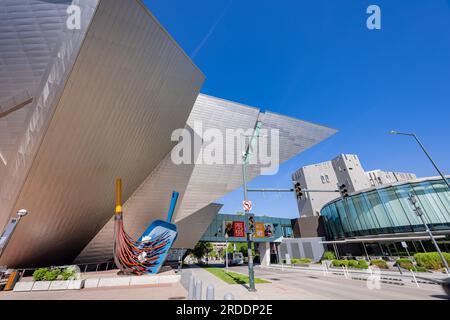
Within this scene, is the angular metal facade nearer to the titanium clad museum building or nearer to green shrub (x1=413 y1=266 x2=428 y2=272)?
the titanium clad museum building

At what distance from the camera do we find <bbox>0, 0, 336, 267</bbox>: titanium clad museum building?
9.95 m

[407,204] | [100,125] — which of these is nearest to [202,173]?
[100,125]

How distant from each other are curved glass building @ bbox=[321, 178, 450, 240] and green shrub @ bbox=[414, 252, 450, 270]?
20.0 feet

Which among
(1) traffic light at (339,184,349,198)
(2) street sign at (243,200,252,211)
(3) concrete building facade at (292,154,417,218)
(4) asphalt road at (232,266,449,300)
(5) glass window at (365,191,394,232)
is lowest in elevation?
(4) asphalt road at (232,266,449,300)

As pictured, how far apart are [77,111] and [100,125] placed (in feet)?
5.55

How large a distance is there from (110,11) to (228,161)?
16.4m

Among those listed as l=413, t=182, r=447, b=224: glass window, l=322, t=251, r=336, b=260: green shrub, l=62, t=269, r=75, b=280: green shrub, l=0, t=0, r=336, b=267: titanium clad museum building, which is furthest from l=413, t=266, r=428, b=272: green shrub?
l=62, t=269, r=75, b=280: green shrub

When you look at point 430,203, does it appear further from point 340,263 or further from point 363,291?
point 363,291

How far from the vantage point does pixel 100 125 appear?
12.1 meters

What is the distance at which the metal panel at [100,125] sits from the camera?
1005 centimetres

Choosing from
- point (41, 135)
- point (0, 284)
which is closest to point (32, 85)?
point (41, 135)

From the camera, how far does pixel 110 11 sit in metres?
9.36

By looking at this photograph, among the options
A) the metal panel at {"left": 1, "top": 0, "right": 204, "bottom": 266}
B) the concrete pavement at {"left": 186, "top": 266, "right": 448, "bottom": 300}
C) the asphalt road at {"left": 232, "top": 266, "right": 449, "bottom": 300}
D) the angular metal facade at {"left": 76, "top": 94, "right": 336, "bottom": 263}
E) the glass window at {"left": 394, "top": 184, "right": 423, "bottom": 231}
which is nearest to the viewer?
the concrete pavement at {"left": 186, "top": 266, "right": 448, "bottom": 300}

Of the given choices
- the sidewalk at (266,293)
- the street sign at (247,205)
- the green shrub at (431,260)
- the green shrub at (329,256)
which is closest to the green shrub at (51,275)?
the sidewalk at (266,293)
